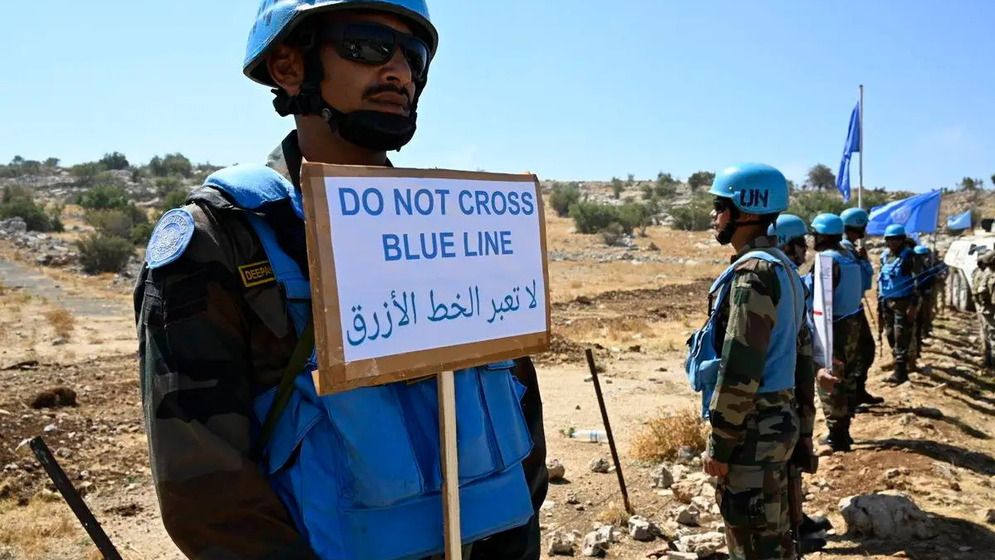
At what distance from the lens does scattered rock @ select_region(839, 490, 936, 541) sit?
514 centimetres

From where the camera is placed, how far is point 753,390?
11.1 feet

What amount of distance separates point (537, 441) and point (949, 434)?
744cm

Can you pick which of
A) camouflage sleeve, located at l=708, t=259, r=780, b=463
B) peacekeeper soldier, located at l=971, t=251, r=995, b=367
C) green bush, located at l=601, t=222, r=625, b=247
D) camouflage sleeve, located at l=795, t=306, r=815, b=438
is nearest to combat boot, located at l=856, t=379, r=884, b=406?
peacekeeper soldier, located at l=971, t=251, r=995, b=367

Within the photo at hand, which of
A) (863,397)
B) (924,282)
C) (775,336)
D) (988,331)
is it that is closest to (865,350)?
(863,397)

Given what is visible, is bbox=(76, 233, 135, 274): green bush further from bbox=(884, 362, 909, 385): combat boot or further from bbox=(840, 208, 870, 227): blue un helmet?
bbox=(884, 362, 909, 385): combat boot

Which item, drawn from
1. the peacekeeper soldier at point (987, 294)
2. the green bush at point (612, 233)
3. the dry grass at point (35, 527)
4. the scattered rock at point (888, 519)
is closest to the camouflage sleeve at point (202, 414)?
the dry grass at point (35, 527)

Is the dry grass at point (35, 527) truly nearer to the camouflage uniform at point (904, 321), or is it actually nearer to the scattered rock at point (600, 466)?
the scattered rock at point (600, 466)

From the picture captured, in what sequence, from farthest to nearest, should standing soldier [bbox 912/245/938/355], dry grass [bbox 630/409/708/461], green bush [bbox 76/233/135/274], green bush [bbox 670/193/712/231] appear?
1. green bush [bbox 670/193/712/231]
2. green bush [bbox 76/233/135/274]
3. standing soldier [bbox 912/245/938/355]
4. dry grass [bbox 630/409/708/461]

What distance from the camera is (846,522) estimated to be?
17.6 feet

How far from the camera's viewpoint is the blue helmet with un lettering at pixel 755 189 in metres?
3.82

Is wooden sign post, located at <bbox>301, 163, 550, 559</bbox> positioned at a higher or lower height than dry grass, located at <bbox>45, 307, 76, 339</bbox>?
higher

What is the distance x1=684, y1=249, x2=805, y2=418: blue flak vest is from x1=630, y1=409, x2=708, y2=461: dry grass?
11.4 ft

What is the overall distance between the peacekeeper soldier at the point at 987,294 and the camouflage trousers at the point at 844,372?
12.2 feet

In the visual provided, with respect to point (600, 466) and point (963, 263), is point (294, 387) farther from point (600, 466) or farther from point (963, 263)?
point (963, 263)
